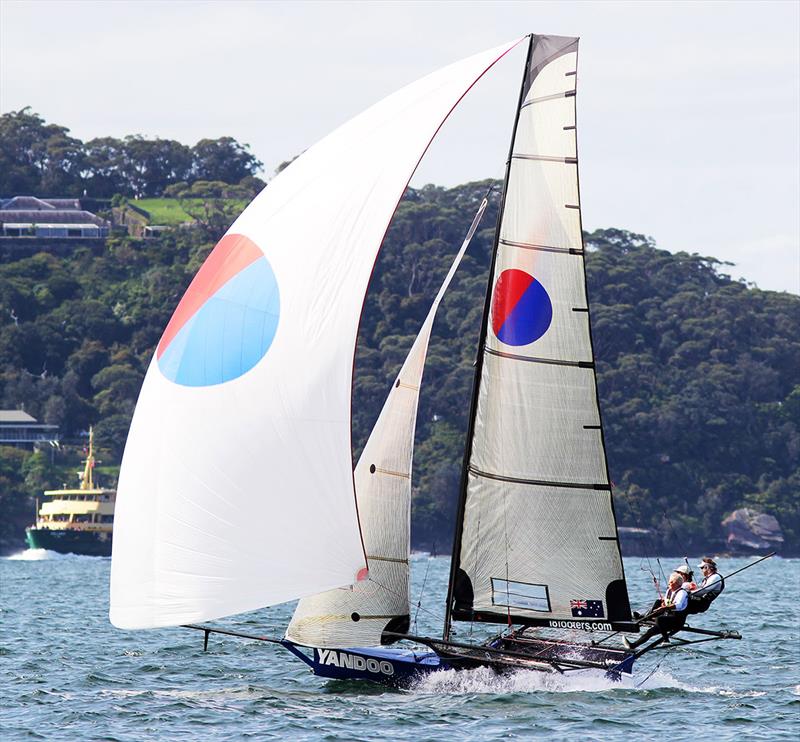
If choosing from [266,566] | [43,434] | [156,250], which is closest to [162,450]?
[266,566]

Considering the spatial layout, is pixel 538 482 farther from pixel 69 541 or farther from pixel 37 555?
pixel 37 555

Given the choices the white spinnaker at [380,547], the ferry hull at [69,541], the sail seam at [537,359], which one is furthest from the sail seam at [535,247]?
the ferry hull at [69,541]

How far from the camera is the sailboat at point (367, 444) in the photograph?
17141 millimetres

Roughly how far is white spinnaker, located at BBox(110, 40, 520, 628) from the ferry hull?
84.4m

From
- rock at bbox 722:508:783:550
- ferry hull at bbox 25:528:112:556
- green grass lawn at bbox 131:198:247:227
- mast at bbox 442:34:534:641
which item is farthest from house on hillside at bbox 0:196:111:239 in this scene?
mast at bbox 442:34:534:641

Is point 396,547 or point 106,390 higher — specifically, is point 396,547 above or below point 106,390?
below

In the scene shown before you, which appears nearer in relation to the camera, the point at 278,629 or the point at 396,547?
the point at 396,547

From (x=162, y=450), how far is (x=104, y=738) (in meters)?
3.02

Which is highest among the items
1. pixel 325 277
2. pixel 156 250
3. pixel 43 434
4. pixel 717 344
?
pixel 156 250

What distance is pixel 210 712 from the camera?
60.5ft

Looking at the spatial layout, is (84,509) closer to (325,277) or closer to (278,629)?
(278,629)

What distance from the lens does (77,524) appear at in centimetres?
10025

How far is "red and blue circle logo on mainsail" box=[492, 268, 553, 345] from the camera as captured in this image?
19.6 meters

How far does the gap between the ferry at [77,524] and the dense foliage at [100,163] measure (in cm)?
6497
